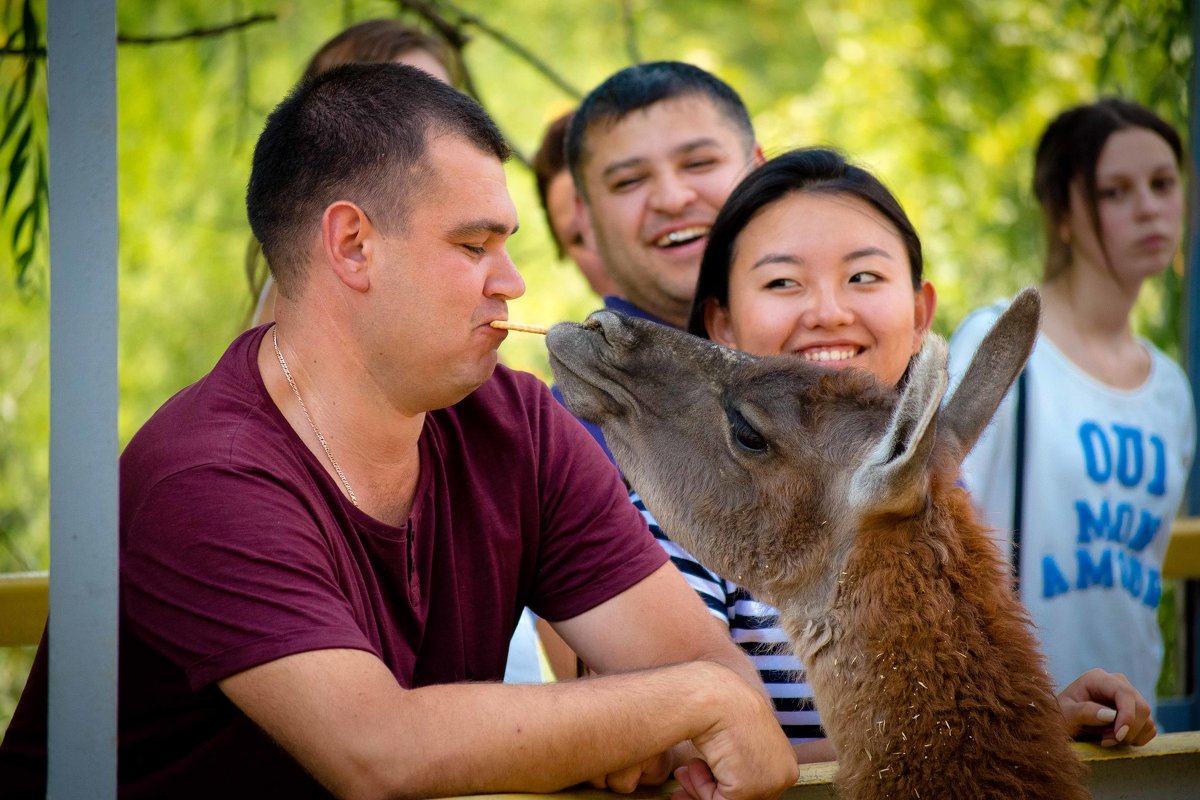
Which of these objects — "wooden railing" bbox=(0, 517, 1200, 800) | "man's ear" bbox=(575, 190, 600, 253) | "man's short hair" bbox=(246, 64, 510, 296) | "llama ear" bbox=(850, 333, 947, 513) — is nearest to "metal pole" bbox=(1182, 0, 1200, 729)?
"man's ear" bbox=(575, 190, 600, 253)

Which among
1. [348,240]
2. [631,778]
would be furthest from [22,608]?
[631,778]

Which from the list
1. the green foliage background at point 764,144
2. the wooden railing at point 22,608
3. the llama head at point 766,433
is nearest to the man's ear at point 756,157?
the llama head at point 766,433

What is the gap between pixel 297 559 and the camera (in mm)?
2561

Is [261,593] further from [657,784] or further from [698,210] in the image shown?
[698,210]

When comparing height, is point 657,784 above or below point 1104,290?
below

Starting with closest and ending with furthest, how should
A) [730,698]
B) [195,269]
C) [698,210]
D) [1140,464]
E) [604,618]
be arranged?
[730,698] → [604,618] → [698,210] → [1140,464] → [195,269]

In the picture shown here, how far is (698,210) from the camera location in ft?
15.7

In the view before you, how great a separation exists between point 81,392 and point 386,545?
3.16 feet

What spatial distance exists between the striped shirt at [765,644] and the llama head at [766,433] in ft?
1.06

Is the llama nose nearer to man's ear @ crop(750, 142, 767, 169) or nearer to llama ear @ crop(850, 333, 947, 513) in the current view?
llama ear @ crop(850, 333, 947, 513)

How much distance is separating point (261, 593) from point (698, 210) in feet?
9.02

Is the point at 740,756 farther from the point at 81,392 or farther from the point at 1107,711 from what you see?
the point at 81,392

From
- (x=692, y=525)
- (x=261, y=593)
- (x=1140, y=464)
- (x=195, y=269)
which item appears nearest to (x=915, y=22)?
(x=195, y=269)

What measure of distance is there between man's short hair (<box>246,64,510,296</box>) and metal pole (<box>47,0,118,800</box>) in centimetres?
91
